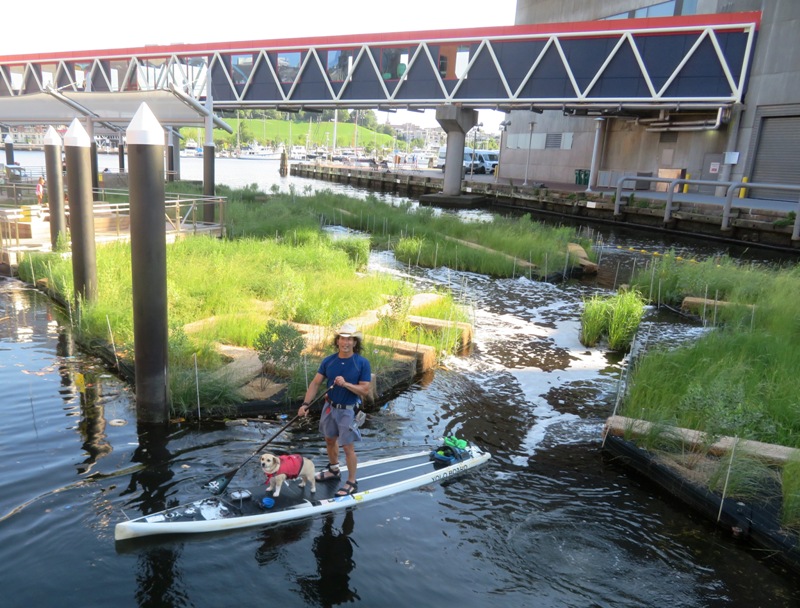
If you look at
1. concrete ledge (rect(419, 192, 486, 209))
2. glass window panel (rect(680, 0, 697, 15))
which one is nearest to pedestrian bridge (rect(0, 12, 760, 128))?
concrete ledge (rect(419, 192, 486, 209))

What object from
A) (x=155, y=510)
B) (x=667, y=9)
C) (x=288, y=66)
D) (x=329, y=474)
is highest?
(x=667, y=9)

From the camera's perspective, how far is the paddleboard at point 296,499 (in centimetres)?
554

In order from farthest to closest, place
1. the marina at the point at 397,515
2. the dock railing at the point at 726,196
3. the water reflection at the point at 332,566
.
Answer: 1. the dock railing at the point at 726,196
2. the marina at the point at 397,515
3. the water reflection at the point at 332,566

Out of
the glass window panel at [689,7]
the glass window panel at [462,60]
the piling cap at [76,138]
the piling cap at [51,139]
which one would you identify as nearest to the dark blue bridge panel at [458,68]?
the glass window panel at [462,60]

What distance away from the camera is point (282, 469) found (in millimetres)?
5996

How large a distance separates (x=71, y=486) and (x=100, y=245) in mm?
9436

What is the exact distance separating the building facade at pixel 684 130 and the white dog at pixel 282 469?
31.6 m

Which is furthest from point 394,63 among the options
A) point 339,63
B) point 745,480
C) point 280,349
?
point 745,480

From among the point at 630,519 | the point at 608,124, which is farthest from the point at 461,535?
the point at 608,124

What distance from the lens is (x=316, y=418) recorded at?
816 centimetres

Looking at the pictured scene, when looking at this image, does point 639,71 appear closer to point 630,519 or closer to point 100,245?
point 100,245

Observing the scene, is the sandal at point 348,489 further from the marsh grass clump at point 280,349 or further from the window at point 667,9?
the window at point 667,9

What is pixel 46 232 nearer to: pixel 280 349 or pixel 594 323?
pixel 280 349

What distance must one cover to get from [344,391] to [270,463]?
953mm
